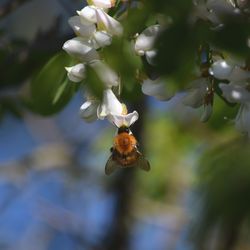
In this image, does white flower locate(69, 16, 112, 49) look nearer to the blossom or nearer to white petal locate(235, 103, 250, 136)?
the blossom

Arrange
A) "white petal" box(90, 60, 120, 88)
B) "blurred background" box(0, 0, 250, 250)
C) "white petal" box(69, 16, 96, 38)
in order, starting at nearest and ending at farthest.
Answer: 1. "white petal" box(90, 60, 120, 88)
2. "white petal" box(69, 16, 96, 38)
3. "blurred background" box(0, 0, 250, 250)

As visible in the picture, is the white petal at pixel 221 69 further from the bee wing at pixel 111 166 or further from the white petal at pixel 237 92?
the bee wing at pixel 111 166

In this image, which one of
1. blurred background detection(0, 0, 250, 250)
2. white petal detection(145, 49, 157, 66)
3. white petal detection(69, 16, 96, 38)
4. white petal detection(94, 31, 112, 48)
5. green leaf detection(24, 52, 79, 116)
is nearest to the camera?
white petal detection(145, 49, 157, 66)

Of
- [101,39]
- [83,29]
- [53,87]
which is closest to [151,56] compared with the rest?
[101,39]

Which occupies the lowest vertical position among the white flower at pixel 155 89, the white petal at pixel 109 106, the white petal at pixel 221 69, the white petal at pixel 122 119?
the white petal at pixel 122 119

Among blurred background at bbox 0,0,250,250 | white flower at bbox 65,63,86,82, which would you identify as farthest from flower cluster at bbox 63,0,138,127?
blurred background at bbox 0,0,250,250

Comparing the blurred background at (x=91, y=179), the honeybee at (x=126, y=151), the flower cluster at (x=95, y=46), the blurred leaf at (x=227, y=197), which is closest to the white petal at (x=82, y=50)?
the flower cluster at (x=95, y=46)

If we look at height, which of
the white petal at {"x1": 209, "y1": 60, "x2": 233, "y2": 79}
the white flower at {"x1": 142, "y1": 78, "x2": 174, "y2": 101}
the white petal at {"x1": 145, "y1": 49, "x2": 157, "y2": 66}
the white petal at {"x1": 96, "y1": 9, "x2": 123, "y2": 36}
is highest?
the white petal at {"x1": 145, "y1": 49, "x2": 157, "y2": 66}

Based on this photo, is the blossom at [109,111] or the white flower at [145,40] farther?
the blossom at [109,111]
